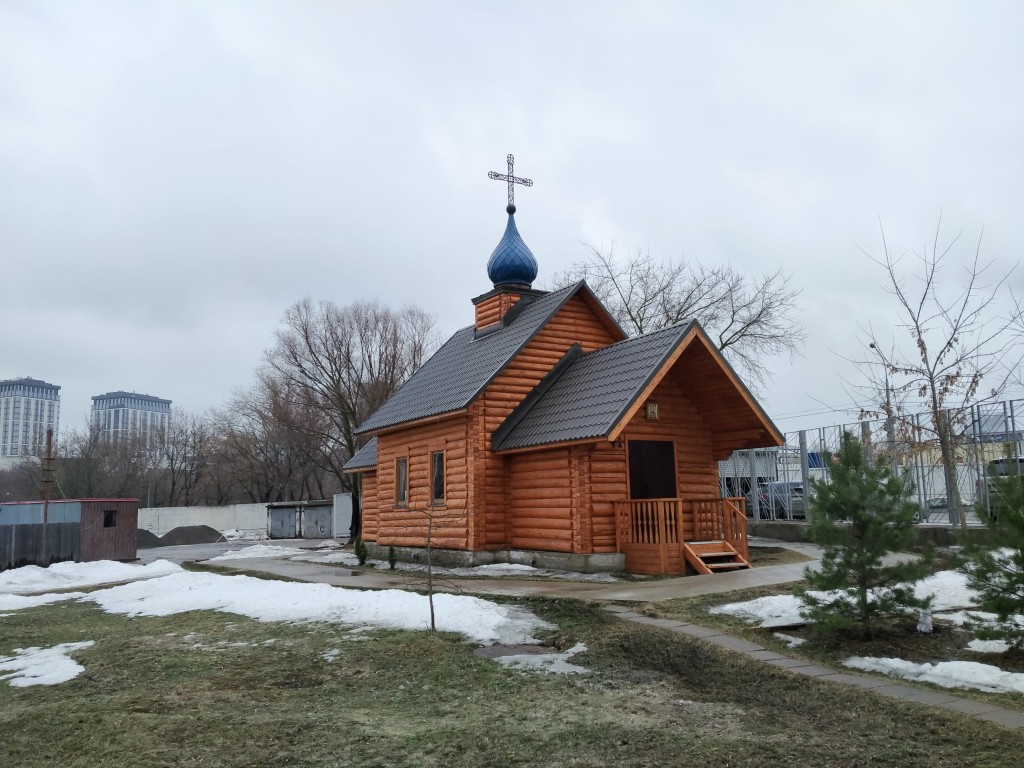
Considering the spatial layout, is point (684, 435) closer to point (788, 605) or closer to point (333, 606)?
point (788, 605)

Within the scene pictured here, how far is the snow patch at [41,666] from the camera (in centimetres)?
838

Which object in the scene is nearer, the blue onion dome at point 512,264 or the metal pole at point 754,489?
the blue onion dome at point 512,264

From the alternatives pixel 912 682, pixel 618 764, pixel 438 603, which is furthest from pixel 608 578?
pixel 618 764

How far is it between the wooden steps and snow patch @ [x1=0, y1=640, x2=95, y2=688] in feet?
30.8

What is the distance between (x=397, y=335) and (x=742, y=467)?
1823 cm

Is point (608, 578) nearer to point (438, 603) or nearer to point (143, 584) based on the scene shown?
point (438, 603)

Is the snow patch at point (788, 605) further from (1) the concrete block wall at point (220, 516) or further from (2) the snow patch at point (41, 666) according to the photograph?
(1) the concrete block wall at point (220, 516)

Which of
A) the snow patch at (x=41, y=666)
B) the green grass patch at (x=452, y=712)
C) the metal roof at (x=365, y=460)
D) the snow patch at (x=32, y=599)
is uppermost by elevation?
the metal roof at (x=365, y=460)

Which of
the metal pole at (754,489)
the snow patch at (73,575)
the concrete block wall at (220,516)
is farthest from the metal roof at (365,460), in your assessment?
the concrete block wall at (220,516)

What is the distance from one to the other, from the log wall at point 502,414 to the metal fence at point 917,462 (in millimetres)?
5531

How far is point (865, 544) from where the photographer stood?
827 cm

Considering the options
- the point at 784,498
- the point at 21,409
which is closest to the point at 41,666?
the point at 784,498

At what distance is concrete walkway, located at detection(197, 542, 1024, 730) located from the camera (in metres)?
6.27

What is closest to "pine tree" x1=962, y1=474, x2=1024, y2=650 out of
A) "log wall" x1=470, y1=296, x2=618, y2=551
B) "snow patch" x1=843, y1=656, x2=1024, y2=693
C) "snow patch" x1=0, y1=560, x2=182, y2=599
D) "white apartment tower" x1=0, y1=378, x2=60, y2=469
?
"snow patch" x1=843, y1=656, x2=1024, y2=693
